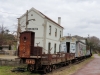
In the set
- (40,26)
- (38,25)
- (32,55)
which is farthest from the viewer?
(38,25)

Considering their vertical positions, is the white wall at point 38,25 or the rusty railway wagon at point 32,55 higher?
the white wall at point 38,25

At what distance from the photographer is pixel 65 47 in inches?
1003

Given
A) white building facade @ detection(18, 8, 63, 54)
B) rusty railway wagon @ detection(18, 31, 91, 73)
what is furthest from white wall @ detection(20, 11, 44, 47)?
rusty railway wagon @ detection(18, 31, 91, 73)

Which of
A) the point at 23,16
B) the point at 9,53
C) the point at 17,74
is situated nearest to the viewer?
the point at 17,74

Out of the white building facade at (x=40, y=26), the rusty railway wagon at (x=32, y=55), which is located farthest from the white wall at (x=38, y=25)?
the rusty railway wagon at (x=32, y=55)

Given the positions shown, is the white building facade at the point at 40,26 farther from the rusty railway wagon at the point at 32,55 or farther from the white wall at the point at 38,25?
the rusty railway wagon at the point at 32,55

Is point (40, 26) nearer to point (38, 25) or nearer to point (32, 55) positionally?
point (38, 25)

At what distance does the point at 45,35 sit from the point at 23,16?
5.00 m

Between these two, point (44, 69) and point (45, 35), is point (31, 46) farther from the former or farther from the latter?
point (45, 35)

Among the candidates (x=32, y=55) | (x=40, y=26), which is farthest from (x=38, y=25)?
(x=32, y=55)

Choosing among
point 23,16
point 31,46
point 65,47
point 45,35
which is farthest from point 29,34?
point 23,16

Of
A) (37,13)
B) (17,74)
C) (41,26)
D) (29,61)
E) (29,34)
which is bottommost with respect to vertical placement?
(17,74)

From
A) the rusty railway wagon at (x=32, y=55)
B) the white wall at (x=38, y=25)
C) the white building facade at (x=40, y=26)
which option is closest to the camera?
the rusty railway wagon at (x=32, y=55)

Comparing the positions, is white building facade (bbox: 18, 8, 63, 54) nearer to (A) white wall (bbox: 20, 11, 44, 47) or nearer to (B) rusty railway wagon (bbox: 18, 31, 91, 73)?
(A) white wall (bbox: 20, 11, 44, 47)
